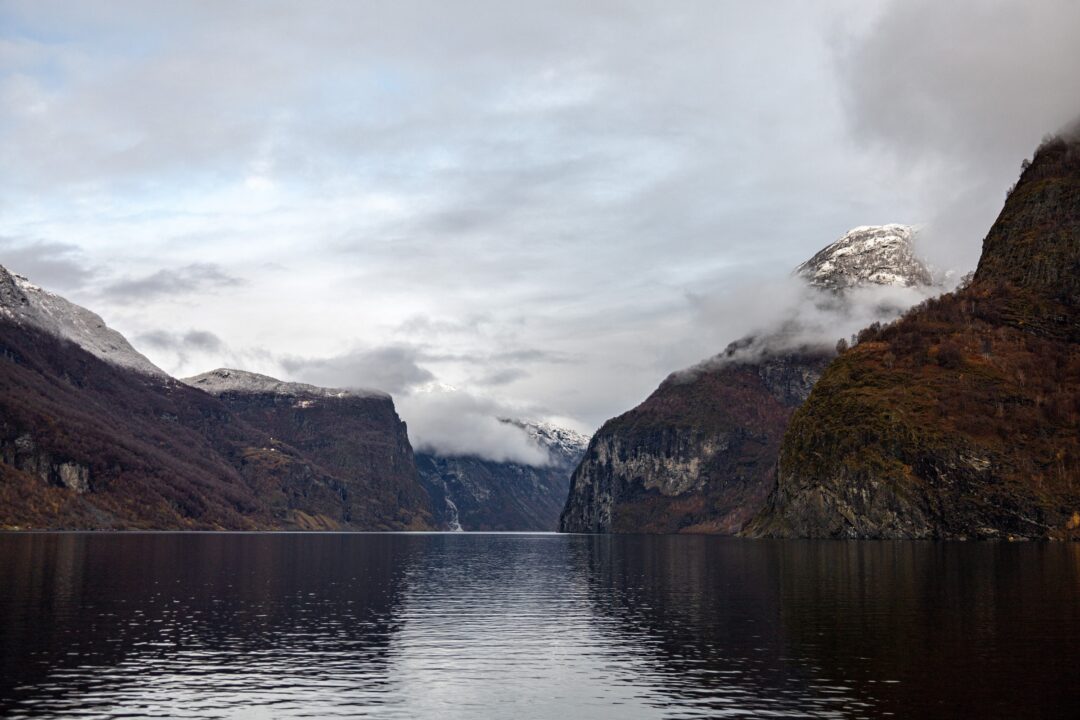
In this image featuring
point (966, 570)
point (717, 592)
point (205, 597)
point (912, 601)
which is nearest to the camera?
point (912, 601)

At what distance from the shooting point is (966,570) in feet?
462

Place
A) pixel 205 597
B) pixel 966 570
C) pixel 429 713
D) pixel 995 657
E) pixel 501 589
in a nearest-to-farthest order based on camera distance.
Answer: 1. pixel 429 713
2. pixel 995 657
3. pixel 205 597
4. pixel 501 589
5. pixel 966 570

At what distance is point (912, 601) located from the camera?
9762 cm

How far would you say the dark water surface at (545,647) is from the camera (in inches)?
2031

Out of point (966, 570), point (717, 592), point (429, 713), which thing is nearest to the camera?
point (429, 713)

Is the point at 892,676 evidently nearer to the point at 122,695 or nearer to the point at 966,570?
the point at 122,695

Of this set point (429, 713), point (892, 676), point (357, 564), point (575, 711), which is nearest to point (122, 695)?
point (429, 713)

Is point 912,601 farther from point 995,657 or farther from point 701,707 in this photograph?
point 701,707

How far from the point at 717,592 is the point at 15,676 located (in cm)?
7823

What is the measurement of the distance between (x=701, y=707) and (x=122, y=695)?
101 ft

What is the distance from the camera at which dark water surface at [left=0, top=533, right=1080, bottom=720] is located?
51594 millimetres

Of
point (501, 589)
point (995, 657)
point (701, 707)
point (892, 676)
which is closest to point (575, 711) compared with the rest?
point (701, 707)

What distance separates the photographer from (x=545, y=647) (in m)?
73.0

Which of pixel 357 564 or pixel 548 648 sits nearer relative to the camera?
pixel 548 648
